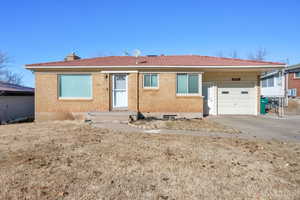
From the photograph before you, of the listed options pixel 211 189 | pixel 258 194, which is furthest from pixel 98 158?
pixel 258 194

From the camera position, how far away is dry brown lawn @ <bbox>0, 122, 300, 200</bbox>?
279cm

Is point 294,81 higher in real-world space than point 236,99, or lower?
higher

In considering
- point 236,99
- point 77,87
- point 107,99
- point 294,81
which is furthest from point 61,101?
point 294,81

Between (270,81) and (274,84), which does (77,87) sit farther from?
(270,81)

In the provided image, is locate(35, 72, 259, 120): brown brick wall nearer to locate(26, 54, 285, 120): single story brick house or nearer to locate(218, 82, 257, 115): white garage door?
locate(26, 54, 285, 120): single story brick house

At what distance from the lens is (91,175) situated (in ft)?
11.0

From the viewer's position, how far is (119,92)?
35.1 ft

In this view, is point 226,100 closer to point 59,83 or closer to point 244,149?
point 244,149

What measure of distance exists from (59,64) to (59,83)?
1.13 metres

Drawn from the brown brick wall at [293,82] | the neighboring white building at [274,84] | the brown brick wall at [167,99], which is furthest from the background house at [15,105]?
the brown brick wall at [293,82]

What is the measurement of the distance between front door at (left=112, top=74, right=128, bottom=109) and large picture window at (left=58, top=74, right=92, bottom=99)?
1.43 m

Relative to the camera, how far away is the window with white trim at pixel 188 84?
10.5 meters

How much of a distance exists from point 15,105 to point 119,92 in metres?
7.49

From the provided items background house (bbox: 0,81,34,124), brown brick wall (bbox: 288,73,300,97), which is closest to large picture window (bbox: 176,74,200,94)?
A: background house (bbox: 0,81,34,124)
